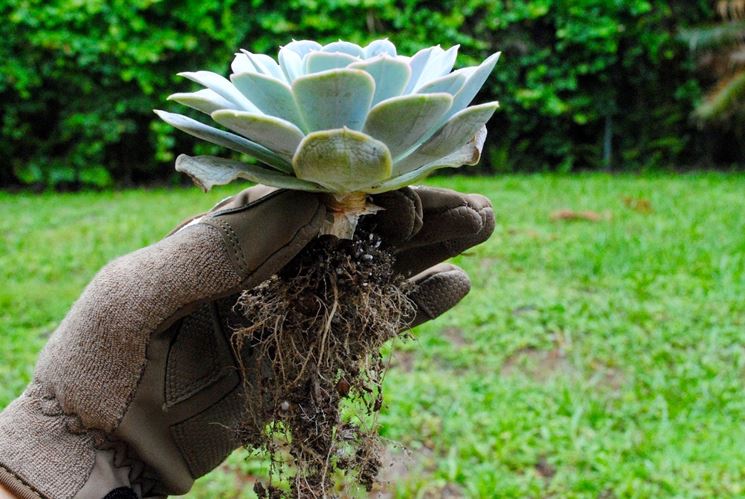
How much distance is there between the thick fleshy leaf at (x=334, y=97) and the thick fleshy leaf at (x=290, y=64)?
0.11 metres

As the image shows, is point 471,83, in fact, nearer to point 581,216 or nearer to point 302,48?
point 302,48

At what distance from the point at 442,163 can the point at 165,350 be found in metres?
0.62

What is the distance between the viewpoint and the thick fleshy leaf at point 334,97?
0.95m

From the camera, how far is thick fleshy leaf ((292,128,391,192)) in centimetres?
96

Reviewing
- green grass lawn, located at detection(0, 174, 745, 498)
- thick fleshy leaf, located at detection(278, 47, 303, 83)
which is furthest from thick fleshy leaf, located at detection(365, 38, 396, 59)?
green grass lawn, located at detection(0, 174, 745, 498)

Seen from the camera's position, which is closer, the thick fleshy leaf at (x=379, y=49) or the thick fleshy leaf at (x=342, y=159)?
the thick fleshy leaf at (x=342, y=159)

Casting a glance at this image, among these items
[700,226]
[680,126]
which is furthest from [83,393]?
[680,126]

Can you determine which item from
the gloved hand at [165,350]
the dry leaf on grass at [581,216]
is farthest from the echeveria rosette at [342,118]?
the dry leaf on grass at [581,216]

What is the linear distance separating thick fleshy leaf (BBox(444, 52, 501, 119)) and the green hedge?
20.4 ft

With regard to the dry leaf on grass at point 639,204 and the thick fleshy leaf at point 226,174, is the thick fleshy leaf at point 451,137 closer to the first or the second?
the thick fleshy leaf at point 226,174

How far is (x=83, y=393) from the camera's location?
1257 mm

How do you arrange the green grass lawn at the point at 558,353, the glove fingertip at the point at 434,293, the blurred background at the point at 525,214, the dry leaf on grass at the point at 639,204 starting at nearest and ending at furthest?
the glove fingertip at the point at 434,293 → the green grass lawn at the point at 558,353 → the blurred background at the point at 525,214 → the dry leaf on grass at the point at 639,204

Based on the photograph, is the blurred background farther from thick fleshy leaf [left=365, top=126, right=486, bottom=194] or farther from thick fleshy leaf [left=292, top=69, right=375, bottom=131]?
thick fleshy leaf [left=292, top=69, right=375, bottom=131]

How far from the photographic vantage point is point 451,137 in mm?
1042
